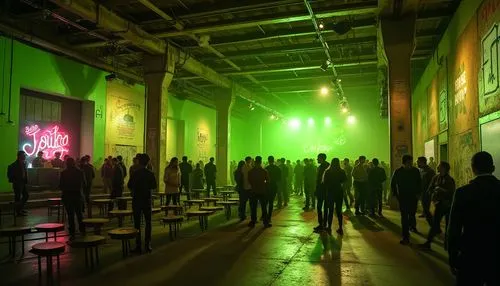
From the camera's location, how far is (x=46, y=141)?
51.0 ft

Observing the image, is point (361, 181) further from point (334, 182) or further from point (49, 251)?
point (49, 251)

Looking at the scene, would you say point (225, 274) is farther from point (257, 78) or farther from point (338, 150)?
point (338, 150)

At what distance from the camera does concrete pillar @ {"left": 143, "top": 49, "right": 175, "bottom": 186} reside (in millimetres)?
15445

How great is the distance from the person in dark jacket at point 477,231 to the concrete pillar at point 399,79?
954cm

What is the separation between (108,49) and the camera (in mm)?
16281

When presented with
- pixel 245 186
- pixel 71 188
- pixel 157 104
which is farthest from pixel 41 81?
pixel 245 186

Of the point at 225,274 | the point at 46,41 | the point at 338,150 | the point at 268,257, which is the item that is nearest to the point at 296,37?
the point at 46,41

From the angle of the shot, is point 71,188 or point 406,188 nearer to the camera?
point 406,188

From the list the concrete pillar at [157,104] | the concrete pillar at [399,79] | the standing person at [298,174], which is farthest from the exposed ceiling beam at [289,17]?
the standing person at [298,174]

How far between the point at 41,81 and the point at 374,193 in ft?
40.7

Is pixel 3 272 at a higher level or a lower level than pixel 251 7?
lower

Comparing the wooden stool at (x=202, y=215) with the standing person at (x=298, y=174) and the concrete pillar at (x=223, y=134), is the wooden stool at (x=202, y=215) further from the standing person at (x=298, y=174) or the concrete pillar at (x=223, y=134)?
the concrete pillar at (x=223, y=134)

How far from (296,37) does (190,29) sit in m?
4.21

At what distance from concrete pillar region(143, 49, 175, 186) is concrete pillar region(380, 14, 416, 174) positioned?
8211 mm
